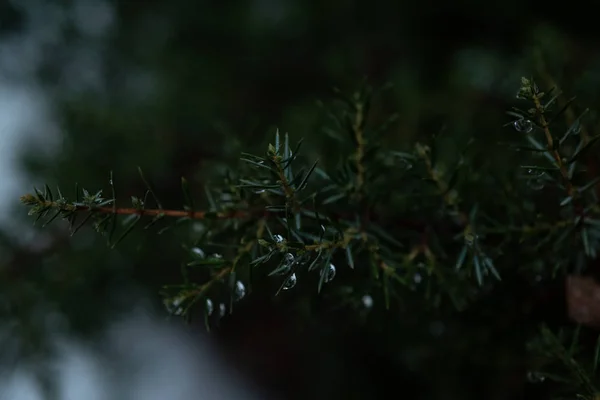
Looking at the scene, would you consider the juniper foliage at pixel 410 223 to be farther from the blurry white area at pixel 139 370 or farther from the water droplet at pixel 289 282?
the blurry white area at pixel 139 370

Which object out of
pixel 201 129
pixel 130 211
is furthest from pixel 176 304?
pixel 201 129

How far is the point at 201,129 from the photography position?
0.68 meters

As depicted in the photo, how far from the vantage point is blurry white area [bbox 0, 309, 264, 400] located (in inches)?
24.3

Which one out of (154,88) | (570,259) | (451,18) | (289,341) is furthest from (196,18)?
(570,259)

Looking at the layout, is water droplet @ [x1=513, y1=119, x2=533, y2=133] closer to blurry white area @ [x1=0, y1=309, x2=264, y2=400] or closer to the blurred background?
the blurred background

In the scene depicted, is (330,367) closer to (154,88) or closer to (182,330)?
(182,330)

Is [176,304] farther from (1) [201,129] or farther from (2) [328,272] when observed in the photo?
(1) [201,129]

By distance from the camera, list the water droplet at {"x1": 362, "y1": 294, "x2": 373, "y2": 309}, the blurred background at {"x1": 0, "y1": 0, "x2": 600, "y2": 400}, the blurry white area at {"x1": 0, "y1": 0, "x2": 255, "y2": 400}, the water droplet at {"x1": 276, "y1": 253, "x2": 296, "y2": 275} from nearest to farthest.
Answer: the water droplet at {"x1": 276, "y1": 253, "x2": 296, "y2": 275} → the water droplet at {"x1": 362, "y1": 294, "x2": 373, "y2": 309} → the blurred background at {"x1": 0, "y1": 0, "x2": 600, "y2": 400} → the blurry white area at {"x1": 0, "y1": 0, "x2": 255, "y2": 400}

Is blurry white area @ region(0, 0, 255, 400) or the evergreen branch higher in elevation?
the evergreen branch

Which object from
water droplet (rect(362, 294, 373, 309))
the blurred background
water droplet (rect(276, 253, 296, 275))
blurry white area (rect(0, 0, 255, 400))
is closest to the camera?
water droplet (rect(276, 253, 296, 275))

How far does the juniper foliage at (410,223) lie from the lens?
319 mm

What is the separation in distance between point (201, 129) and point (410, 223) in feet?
1.12

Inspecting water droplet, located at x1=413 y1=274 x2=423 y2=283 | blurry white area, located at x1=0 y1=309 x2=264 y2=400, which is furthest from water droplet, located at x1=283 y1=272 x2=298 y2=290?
blurry white area, located at x1=0 y1=309 x2=264 y2=400

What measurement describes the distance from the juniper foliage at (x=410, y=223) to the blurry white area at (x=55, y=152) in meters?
0.30
